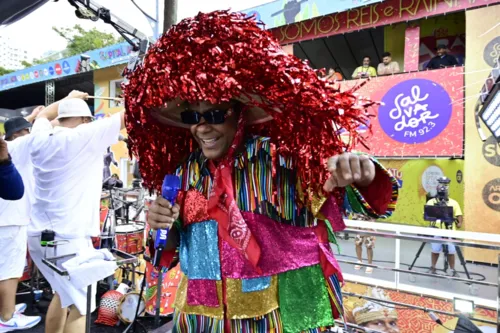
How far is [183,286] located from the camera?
126 centimetres

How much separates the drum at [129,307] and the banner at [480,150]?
5.98 metres

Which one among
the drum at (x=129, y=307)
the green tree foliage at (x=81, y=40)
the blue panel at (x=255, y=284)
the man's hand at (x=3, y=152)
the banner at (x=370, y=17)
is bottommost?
the drum at (x=129, y=307)

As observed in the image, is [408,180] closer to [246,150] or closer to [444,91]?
[444,91]

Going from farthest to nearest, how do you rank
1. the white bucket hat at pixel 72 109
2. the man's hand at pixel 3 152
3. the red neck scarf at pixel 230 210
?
the white bucket hat at pixel 72 109, the man's hand at pixel 3 152, the red neck scarf at pixel 230 210

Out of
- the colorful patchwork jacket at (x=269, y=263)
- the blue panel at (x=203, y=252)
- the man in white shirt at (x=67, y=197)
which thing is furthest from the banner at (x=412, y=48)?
the blue panel at (x=203, y=252)

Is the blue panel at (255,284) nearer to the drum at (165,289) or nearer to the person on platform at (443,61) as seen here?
the drum at (165,289)

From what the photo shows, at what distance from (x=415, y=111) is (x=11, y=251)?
718 cm

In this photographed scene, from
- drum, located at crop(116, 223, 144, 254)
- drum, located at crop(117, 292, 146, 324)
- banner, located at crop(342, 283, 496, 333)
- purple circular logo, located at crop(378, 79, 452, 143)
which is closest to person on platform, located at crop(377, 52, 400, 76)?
purple circular logo, located at crop(378, 79, 452, 143)

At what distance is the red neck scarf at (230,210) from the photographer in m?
1.08

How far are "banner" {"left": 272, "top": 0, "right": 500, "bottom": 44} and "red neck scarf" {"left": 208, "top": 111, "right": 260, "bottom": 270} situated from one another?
752 centimetres

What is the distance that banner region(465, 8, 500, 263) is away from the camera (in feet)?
20.6

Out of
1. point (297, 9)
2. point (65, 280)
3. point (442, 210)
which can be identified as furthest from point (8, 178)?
point (297, 9)

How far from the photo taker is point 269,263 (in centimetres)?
110

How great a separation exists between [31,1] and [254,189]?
3.91ft
